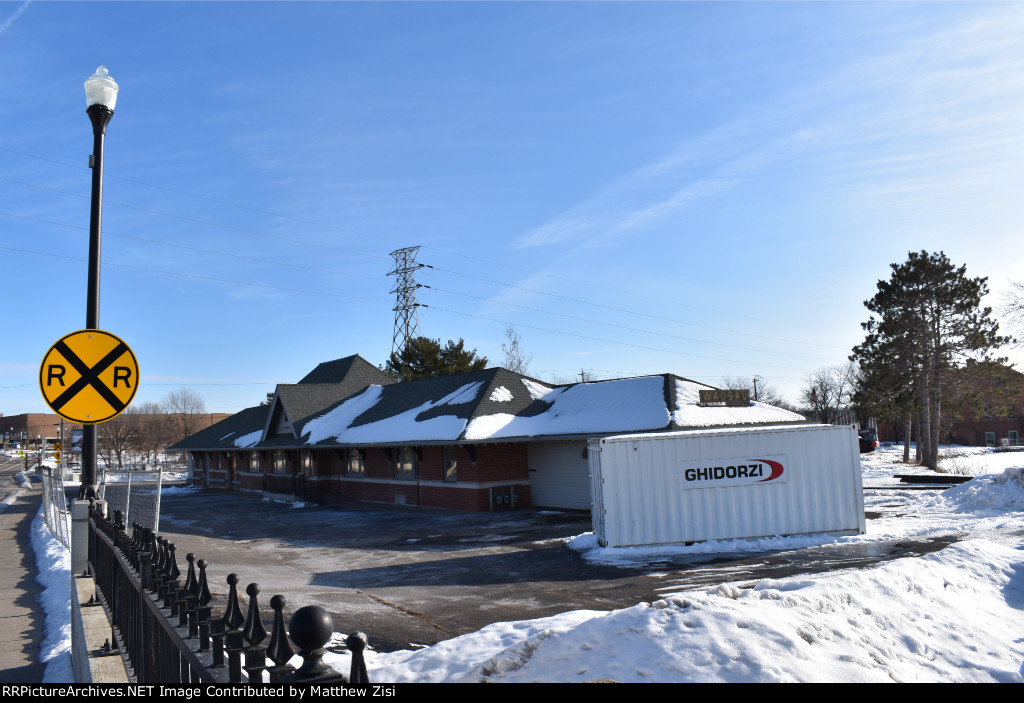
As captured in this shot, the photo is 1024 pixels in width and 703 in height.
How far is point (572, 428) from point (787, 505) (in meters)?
8.84

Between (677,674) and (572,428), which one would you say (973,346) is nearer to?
(572,428)

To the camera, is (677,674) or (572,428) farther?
(572,428)

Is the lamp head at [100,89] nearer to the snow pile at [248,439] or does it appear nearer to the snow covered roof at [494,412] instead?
the snow covered roof at [494,412]

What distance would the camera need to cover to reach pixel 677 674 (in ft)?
20.3

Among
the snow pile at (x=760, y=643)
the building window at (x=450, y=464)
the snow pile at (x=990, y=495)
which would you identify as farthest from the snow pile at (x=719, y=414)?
the snow pile at (x=760, y=643)

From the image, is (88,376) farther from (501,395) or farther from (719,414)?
(501,395)

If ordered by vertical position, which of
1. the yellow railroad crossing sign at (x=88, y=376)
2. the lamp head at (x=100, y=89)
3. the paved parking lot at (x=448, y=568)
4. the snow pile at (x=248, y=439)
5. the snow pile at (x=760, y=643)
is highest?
the lamp head at (x=100, y=89)

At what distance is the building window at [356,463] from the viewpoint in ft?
100

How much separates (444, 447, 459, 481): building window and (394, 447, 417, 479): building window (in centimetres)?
206

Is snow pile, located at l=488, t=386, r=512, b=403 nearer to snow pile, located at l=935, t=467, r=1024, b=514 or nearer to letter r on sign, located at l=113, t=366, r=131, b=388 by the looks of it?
snow pile, located at l=935, t=467, r=1024, b=514

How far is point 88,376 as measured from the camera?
6379 millimetres

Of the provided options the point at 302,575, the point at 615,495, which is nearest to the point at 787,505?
the point at 615,495

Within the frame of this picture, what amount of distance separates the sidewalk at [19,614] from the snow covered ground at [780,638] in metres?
0.23
